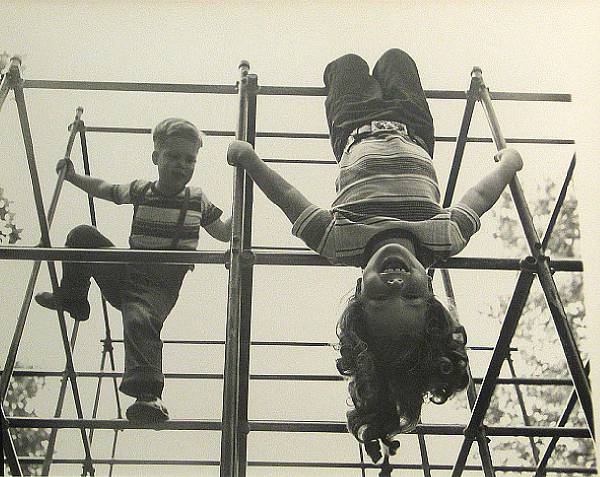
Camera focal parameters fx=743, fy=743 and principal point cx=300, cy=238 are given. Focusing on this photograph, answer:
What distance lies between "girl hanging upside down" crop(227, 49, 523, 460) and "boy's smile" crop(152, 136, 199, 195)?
122 millimetres

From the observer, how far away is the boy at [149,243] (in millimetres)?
1238

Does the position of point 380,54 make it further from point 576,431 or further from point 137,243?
point 576,431

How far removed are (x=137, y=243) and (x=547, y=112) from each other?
32.7 inches

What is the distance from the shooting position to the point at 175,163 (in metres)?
1.37

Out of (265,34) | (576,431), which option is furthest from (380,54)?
(576,431)

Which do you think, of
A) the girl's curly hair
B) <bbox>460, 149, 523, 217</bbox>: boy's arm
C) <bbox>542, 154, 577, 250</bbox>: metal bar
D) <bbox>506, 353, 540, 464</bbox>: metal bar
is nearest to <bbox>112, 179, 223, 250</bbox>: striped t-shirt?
the girl's curly hair

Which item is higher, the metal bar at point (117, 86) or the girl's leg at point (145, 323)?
the metal bar at point (117, 86)

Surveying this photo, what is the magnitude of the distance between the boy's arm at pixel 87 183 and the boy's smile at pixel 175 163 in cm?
10

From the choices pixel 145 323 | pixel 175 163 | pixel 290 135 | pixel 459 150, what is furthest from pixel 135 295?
pixel 459 150

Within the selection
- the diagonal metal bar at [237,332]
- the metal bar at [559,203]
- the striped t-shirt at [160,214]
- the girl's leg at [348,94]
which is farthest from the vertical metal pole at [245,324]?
the metal bar at [559,203]

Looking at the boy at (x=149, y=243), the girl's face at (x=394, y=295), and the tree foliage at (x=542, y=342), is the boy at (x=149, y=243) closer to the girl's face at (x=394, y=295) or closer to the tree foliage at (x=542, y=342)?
the girl's face at (x=394, y=295)

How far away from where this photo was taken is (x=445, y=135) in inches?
63.8

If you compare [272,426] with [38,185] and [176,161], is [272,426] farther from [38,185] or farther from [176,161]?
[38,185]

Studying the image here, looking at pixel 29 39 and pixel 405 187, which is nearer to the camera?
Answer: pixel 405 187
